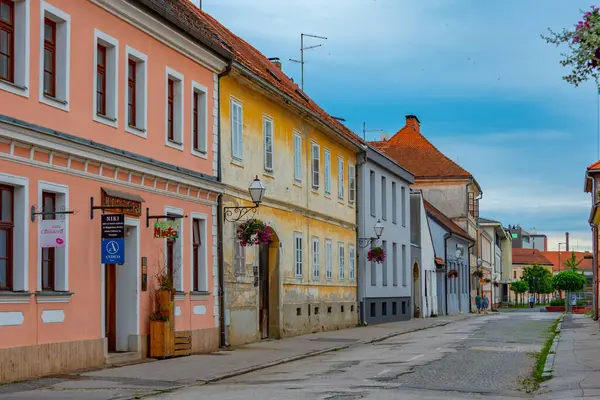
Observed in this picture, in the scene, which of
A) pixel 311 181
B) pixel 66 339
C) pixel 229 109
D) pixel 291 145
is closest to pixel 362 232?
pixel 311 181

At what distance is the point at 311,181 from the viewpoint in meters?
34.2

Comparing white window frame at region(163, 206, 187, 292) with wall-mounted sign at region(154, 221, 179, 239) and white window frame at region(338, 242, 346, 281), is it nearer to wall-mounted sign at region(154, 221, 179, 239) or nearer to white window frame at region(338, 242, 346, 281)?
wall-mounted sign at region(154, 221, 179, 239)

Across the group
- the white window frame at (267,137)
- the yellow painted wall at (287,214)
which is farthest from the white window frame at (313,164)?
the white window frame at (267,137)

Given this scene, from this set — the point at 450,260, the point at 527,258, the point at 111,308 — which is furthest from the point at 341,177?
the point at 527,258

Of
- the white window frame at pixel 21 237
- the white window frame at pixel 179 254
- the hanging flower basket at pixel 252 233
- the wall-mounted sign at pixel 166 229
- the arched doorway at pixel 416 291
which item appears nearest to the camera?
the white window frame at pixel 21 237

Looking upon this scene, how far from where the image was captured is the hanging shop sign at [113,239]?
721 inches

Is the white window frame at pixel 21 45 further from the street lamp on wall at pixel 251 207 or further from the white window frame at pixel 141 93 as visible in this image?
the street lamp on wall at pixel 251 207

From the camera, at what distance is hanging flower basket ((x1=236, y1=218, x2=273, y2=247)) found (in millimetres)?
25641

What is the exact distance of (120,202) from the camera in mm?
19750

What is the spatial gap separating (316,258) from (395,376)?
685 inches

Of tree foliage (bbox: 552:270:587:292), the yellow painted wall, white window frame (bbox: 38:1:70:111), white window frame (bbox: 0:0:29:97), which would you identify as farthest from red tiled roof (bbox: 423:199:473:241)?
white window frame (bbox: 0:0:29:97)

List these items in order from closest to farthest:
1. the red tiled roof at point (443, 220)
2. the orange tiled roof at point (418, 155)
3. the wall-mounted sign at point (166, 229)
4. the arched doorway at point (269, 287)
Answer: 1. the wall-mounted sign at point (166, 229)
2. the arched doorway at point (269, 287)
3. the red tiled roof at point (443, 220)
4. the orange tiled roof at point (418, 155)

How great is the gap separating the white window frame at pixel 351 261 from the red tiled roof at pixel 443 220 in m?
16.3

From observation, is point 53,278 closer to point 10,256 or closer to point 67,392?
point 10,256
